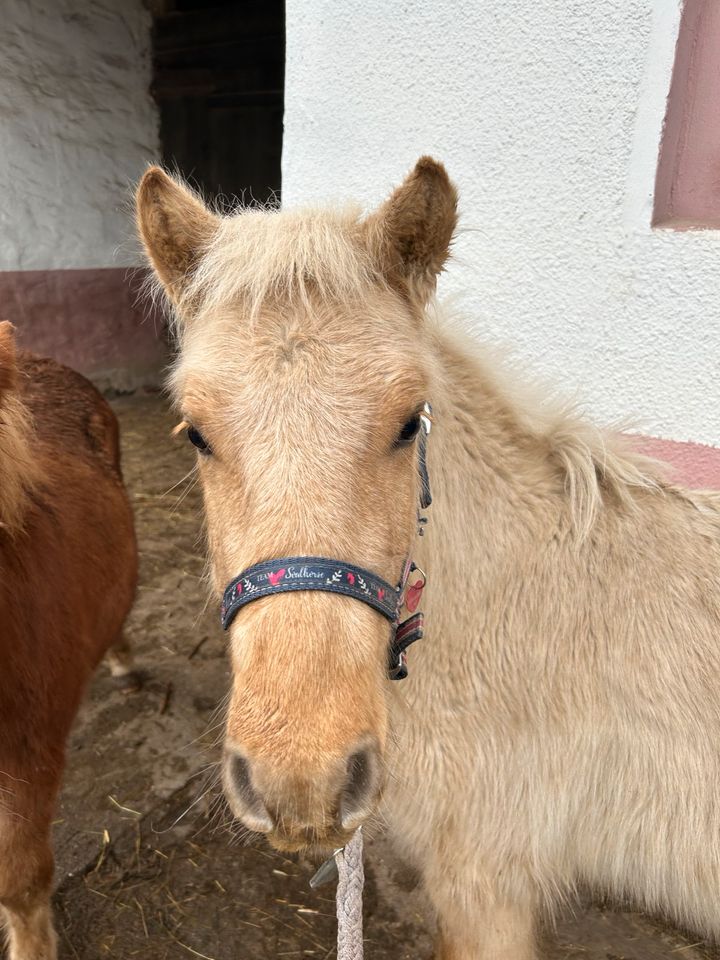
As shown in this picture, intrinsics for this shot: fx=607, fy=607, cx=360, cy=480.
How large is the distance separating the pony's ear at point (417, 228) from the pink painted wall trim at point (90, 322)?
15.2 ft

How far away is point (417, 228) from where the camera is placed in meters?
1.17

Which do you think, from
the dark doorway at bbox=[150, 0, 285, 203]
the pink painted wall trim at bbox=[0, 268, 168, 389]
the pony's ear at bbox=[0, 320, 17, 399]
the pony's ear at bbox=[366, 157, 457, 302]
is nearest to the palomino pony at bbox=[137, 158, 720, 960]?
the pony's ear at bbox=[366, 157, 457, 302]

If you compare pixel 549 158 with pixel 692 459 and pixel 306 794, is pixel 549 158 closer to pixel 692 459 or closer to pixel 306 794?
pixel 692 459

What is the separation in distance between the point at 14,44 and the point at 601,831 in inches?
281

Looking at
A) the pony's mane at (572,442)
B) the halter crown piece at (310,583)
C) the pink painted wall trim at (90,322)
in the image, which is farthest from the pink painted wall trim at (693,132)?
the pink painted wall trim at (90,322)

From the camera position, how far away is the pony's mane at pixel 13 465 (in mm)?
1605

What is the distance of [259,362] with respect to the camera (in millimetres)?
1053

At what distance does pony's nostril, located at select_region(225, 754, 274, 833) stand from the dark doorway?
17.8 ft

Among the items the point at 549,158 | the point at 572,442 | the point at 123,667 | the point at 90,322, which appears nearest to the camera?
the point at 572,442

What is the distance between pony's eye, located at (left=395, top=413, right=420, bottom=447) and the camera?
42.7 inches

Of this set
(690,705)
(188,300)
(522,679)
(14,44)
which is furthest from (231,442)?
(14,44)

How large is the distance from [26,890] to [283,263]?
175cm

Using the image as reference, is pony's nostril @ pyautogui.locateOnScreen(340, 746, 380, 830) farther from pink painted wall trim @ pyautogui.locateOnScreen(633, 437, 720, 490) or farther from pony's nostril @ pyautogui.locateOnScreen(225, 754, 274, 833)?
pink painted wall trim @ pyautogui.locateOnScreen(633, 437, 720, 490)

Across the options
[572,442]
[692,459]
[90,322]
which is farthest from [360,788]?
[90,322]
